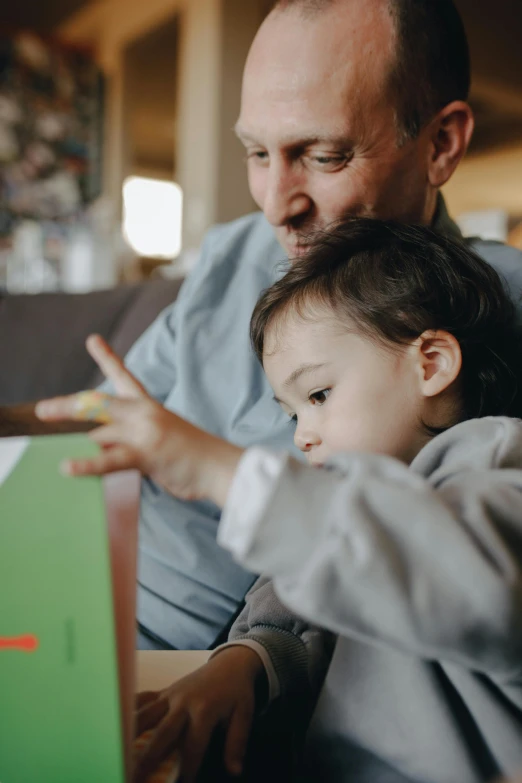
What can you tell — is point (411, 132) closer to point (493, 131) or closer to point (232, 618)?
point (232, 618)

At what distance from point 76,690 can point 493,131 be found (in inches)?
271

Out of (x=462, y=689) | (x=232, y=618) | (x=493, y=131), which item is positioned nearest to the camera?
(x=462, y=689)

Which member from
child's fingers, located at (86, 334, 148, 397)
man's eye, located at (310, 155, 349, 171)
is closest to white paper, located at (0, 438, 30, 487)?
child's fingers, located at (86, 334, 148, 397)

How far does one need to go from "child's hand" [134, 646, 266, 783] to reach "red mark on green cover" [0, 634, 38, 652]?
0.15 meters

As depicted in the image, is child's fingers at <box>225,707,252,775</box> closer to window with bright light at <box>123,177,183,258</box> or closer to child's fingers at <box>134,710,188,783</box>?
child's fingers at <box>134,710,188,783</box>

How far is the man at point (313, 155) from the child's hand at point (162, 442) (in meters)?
0.48

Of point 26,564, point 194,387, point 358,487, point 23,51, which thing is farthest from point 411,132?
point 23,51

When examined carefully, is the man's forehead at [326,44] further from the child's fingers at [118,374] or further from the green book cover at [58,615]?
the green book cover at [58,615]

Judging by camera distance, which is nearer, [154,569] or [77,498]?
[77,498]

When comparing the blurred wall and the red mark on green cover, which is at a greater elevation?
the blurred wall

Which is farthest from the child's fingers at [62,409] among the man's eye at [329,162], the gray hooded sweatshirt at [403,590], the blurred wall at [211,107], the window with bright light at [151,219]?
the window with bright light at [151,219]

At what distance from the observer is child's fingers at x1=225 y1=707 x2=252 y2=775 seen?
0.55 metres

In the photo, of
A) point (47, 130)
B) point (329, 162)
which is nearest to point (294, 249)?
point (329, 162)

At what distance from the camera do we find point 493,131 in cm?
631
